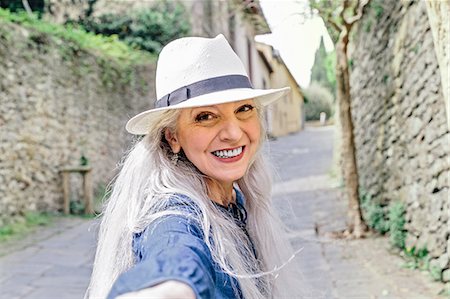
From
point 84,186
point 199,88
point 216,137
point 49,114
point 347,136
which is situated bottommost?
point 84,186

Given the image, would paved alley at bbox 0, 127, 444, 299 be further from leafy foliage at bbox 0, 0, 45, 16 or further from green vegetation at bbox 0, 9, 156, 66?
leafy foliage at bbox 0, 0, 45, 16

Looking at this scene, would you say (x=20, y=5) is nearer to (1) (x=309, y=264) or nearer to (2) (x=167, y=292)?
(1) (x=309, y=264)

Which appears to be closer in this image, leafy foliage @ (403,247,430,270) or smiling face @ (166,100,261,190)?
smiling face @ (166,100,261,190)

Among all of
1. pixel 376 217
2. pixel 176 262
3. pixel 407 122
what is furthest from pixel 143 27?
pixel 176 262

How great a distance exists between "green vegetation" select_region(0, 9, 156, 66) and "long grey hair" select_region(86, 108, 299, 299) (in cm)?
539

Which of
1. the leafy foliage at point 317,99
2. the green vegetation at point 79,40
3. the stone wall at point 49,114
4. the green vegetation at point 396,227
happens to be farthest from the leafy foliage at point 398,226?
the leafy foliage at point 317,99

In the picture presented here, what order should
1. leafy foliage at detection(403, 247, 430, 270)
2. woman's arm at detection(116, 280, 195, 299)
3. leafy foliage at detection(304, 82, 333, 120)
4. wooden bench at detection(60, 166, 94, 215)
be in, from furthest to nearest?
leafy foliage at detection(304, 82, 333, 120) → wooden bench at detection(60, 166, 94, 215) → leafy foliage at detection(403, 247, 430, 270) → woman's arm at detection(116, 280, 195, 299)

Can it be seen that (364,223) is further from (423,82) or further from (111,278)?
(111,278)

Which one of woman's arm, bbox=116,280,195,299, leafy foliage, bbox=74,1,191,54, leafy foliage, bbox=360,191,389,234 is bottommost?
leafy foliage, bbox=360,191,389,234

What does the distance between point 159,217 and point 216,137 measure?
11.0 inches

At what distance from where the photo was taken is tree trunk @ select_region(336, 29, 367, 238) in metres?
5.25

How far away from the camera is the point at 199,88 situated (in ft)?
3.72

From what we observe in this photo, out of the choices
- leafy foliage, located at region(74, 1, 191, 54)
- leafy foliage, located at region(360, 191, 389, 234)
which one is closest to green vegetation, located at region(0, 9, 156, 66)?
leafy foliage, located at region(74, 1, 191, 54)

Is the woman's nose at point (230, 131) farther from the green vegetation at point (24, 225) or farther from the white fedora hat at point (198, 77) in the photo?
the green vegetation at point (24, 225)
